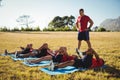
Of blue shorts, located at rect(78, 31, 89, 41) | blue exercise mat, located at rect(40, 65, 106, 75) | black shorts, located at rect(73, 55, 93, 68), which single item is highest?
blue shorts, located at rect(78, 31, 89, 41)

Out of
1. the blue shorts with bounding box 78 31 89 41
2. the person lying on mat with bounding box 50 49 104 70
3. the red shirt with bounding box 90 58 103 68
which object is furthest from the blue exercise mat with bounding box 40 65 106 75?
the blue shorts with bounding box 78 31 89 41

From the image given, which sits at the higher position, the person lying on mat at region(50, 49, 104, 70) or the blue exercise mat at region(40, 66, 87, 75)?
the person lying on mat at region(50, 49, 104, 70)

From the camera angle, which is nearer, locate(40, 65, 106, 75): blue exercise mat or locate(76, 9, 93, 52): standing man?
locate(40, 65, 106, 75): blue exercise mat

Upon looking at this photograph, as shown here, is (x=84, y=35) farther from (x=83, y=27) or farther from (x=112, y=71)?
(x=112, y=71)

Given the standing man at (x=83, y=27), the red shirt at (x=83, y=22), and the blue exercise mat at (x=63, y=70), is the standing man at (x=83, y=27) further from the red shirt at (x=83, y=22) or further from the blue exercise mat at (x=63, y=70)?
the blue exercise mat at (x=63, y=70)

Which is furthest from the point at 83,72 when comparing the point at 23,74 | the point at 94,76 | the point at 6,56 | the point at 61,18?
the point at 61,18

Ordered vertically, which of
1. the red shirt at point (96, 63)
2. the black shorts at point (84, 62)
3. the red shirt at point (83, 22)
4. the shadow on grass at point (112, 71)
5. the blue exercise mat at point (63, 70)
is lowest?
the shadow on grass at point (112, 71)

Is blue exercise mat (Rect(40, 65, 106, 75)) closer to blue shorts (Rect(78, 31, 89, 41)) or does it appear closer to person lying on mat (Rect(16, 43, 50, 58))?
person lying on mat (Rect(16, 43, 50, 58))

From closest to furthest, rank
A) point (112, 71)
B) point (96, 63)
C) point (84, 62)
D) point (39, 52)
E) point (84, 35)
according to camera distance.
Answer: point (84, 62), point (112, 71), point (96, 63), point (39, 52), point (84, 35)

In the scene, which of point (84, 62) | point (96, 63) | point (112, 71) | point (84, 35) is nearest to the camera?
point (84, 62)

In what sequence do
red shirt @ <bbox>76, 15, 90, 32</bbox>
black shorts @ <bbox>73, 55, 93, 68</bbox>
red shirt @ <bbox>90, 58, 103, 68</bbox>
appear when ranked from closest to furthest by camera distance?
black shorts @ <bbox>73, 55, 93, 68</bbox> < red shirt @ <bbox>90, 58, 103, 68</bbox> < red shirt @ <bbox>76, 15, 90, 32</bbox>

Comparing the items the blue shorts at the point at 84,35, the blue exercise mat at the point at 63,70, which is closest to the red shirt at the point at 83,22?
the blue shorts at the point at 84,35

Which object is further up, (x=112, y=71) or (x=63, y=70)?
(x=63, y=70)

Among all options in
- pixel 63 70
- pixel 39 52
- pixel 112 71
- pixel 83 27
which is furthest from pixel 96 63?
pixel 83 27
